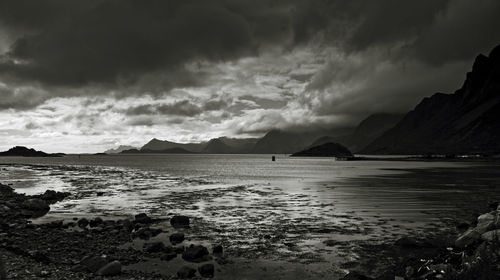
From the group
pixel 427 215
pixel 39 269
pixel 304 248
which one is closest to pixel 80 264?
pixel 39 269

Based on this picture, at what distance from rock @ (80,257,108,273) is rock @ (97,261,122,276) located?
1.48 feet

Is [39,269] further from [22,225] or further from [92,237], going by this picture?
[22,225]

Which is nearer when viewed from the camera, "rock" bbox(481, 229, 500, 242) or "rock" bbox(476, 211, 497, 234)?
"rock" bbox(481, 229, 500, 242)

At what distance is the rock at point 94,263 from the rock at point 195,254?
4.02m

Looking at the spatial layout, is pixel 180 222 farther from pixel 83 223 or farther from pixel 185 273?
pixel 185 273

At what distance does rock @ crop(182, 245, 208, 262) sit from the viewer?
17.6m

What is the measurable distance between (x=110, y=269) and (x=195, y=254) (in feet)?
14.3

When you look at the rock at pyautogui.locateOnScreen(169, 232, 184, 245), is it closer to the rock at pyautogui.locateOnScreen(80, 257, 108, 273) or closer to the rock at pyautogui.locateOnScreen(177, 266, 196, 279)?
the rock at pyautogui.locateOnScreen(80, 257, 108, 273)

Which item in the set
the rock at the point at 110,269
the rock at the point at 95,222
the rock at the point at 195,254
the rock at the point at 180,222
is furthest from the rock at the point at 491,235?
the rock at the point at 95,222

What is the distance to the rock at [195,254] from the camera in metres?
17.6

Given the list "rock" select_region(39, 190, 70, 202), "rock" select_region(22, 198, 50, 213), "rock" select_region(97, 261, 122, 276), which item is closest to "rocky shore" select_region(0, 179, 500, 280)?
"rock" select_region(97, 261, 122, 276)

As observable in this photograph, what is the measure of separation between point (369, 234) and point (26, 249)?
21574 mm

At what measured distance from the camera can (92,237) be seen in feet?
73.7

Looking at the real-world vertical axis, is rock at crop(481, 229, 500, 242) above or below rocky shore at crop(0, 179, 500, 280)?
above
